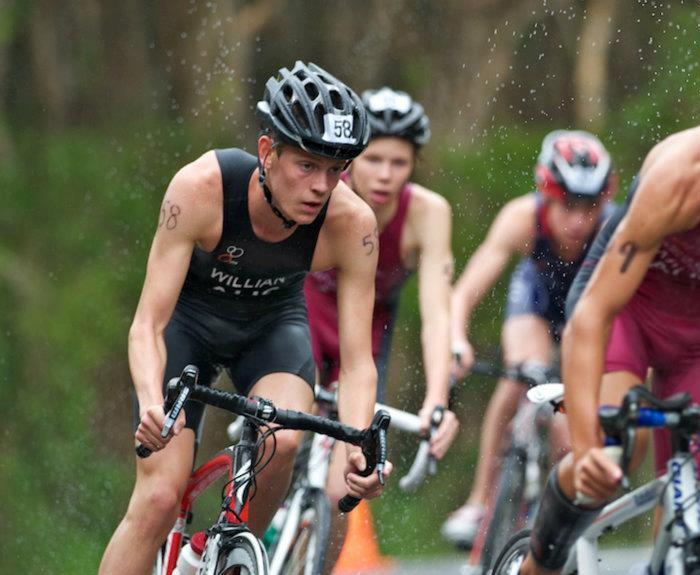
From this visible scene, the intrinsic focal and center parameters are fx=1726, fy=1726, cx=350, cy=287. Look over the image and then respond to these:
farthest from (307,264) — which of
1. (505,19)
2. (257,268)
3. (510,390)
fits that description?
(505,19)

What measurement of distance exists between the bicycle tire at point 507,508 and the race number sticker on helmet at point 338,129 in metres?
3.32

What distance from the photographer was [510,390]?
9047mm

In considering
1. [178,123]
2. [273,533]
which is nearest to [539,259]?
[273,533]

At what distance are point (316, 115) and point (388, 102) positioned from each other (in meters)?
2.87

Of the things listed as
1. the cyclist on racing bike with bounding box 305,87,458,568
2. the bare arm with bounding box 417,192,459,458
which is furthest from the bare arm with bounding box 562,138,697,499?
the cyclist on racing bike with bounding box 305,87,458,568

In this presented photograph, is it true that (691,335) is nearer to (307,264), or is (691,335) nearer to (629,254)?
(629,254)

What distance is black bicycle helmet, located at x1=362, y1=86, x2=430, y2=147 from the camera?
27.5 ft

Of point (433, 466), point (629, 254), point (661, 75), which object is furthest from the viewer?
point (661, 75)

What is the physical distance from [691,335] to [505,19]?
13768 millimetres

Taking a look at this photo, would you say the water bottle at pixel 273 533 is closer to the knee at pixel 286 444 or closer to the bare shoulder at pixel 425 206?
the knee at pixel 286 444

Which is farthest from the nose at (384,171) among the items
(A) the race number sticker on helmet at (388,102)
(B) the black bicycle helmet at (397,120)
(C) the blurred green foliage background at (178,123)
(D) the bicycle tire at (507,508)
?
(C) the blurred green foliage background at (178,123)

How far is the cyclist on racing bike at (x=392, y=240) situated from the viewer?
8.08m

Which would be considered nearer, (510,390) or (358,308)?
(358,308)

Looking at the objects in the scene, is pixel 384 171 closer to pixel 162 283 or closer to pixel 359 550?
pixel 359 550
